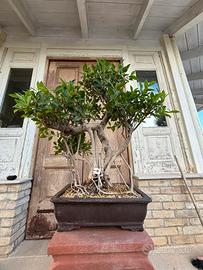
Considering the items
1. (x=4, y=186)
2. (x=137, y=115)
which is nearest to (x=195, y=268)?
(x=137, y=115)

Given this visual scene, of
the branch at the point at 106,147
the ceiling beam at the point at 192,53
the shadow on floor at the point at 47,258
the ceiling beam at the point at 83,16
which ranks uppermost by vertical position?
the ceiling beam at the point at 83,16

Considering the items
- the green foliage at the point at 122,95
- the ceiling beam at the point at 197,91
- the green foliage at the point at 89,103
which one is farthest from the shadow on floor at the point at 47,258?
the ceiling beam at the point at 197,91

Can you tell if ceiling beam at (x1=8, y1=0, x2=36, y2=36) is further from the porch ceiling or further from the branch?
the branch

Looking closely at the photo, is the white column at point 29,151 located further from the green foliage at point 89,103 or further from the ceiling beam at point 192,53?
the ceiling beam at point 192,53

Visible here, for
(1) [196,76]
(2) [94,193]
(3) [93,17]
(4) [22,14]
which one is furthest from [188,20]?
(2) [94,193]

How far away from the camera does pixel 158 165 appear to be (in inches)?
65.7

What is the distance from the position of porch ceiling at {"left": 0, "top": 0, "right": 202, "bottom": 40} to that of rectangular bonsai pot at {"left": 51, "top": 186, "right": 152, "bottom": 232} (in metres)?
1.91

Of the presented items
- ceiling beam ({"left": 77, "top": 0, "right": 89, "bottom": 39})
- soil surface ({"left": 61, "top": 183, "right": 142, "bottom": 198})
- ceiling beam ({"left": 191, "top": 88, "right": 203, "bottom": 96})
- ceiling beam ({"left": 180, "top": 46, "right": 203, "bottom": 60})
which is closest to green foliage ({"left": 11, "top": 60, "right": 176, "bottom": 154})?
soil surface ({"left": 61, "top": 183, "right": 142, "bottom": 198})

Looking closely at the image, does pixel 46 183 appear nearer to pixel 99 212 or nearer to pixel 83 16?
pixel 99 212

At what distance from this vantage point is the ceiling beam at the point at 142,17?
1.70 m

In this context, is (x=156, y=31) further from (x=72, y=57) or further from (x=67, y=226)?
(x=67, y=226)

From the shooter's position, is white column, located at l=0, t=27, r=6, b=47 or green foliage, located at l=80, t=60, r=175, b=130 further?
white column, located at l=0, t=27, r=6, b=47

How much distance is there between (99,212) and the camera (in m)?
0.72

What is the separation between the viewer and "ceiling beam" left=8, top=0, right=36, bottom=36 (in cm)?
166
